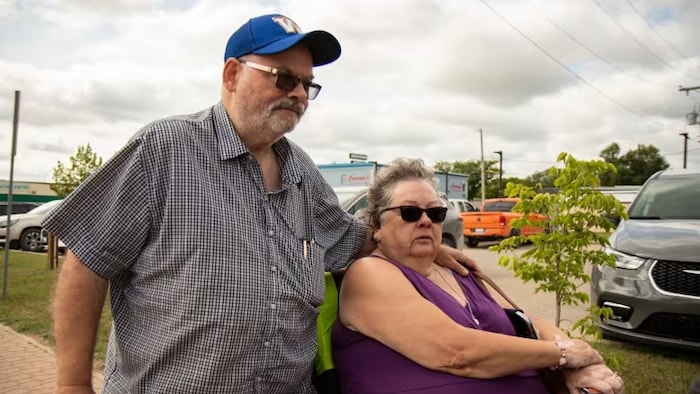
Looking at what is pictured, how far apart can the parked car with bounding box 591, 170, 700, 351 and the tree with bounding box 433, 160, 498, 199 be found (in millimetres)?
55897

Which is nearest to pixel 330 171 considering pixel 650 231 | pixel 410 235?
pixel 650 231

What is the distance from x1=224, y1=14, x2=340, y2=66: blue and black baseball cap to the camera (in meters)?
1.76

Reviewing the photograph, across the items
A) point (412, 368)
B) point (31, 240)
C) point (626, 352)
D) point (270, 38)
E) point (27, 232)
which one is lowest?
point (626, 352)

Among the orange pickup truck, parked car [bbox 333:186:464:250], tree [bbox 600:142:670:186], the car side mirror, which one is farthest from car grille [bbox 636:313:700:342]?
tree [bbox 600:142:670:186]

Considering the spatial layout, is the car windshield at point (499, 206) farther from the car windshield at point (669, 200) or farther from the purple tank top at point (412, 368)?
the purple tank top at point (412, 368)

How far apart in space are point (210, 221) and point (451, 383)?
1.16 meters

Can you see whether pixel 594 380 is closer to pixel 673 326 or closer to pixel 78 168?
pixel 673 326

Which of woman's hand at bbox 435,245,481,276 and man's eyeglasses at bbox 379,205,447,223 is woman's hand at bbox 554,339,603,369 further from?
man's eyeglasses at bbox 379,205,447,223

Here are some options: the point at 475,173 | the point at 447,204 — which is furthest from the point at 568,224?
the point at 475,173

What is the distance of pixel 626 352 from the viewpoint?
4.80 metres

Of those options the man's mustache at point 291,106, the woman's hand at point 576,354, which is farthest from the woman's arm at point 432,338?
the man's mustache at point 291,106

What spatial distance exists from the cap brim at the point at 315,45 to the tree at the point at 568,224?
2148 millimetres

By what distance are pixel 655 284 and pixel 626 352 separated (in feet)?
2.72

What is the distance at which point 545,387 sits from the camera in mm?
2291
